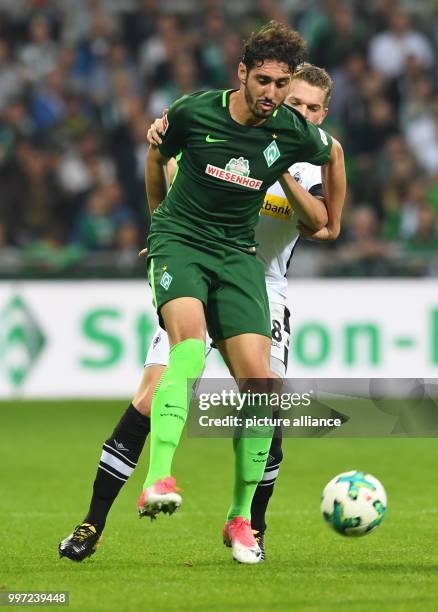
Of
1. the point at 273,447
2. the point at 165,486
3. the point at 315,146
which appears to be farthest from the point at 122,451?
the point at 315,146

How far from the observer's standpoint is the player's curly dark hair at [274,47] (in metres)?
5.56

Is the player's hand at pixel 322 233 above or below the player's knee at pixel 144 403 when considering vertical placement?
above

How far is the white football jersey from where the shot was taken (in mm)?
6504

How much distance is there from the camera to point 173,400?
5395 millimetres

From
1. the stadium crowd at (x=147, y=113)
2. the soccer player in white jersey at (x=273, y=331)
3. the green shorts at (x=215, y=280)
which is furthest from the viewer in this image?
the stadium crowd at (x=147, y=113)

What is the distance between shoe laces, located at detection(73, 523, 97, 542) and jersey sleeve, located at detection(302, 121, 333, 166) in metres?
1.95

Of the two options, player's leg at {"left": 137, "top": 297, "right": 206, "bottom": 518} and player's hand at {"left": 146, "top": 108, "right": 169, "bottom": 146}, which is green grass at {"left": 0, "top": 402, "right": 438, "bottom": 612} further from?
player's hand at {"left": 146, "top": 108, "right": 169, "bottom": 146}

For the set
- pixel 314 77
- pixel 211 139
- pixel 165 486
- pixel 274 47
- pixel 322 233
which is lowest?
pixel 165 486

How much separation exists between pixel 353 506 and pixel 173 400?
958 millimetres

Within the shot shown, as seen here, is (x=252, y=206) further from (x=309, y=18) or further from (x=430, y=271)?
(x=309, y=18)

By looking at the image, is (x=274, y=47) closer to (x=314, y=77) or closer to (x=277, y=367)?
(x=314, y=77)

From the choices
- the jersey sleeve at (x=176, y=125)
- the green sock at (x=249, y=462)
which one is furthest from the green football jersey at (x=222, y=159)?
the green sock at (x=249, y=462)

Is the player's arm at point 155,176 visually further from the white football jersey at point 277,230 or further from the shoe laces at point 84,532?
the shoe laces at point 84,532

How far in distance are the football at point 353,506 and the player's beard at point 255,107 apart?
1650 millimetres
